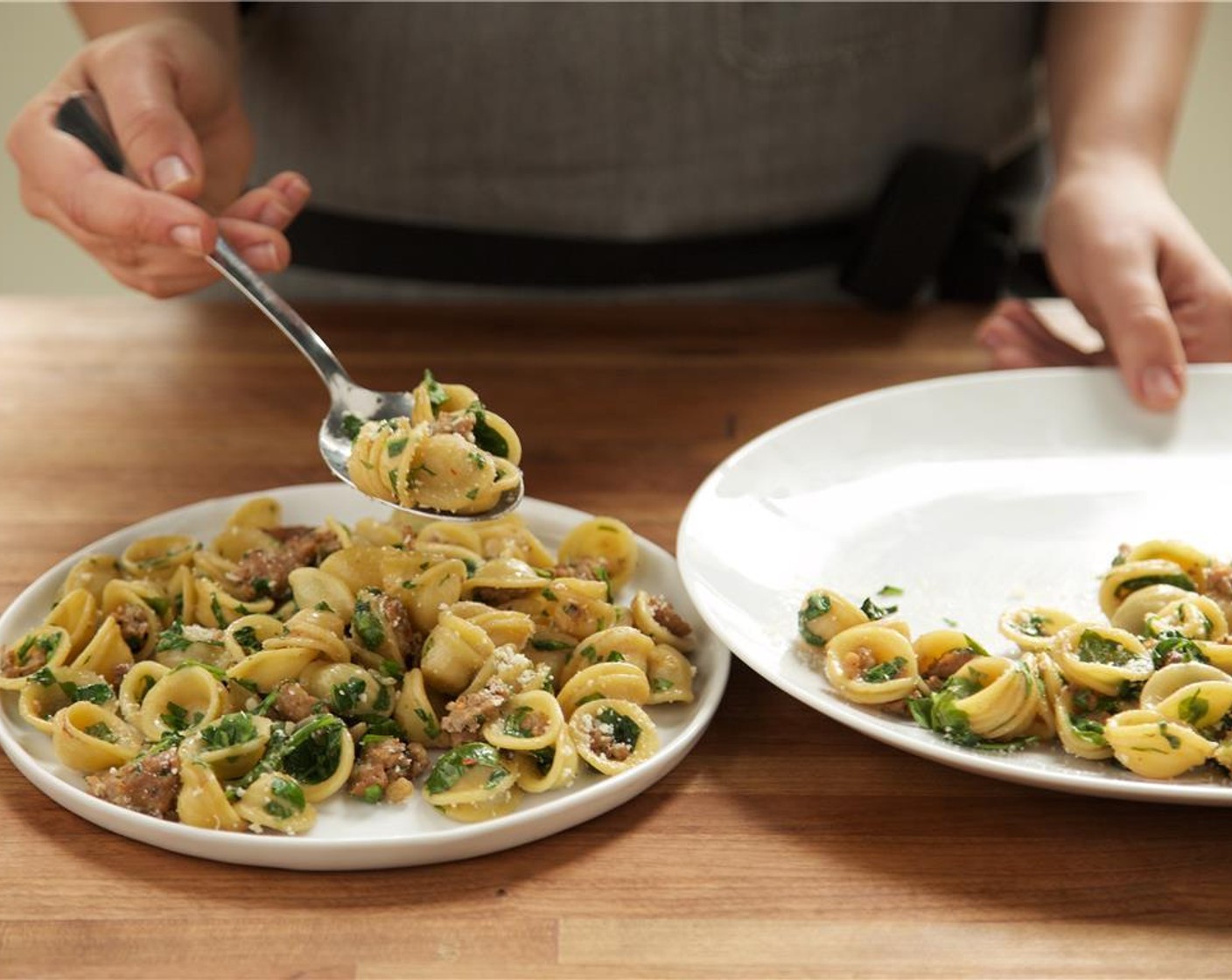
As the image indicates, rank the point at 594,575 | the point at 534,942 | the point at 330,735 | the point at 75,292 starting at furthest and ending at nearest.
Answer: the point at 75,292
the point at 594,575
the point at 330,735
the point at 534,942

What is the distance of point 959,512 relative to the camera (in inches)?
59.7

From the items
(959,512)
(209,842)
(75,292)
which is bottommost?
(75,292)

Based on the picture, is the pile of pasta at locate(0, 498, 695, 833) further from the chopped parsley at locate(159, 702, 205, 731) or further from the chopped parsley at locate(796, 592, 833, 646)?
the chopped parsley at locate(796, 592, 833, 646)

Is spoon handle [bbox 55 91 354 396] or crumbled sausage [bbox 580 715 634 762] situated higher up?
spoon handle [bbox 55 91 354 396]

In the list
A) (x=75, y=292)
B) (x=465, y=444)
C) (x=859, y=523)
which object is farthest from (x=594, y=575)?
(x=75, y=292)

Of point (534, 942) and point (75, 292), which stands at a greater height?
point (534, 942)

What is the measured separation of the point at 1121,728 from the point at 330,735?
0.60 metres

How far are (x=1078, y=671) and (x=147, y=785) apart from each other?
2.39 ft

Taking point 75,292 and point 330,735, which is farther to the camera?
point 75,292

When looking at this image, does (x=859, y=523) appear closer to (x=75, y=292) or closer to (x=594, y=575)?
(x=594, y=575)

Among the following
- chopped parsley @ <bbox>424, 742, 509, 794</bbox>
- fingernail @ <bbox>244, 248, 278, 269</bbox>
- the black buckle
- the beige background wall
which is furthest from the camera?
the beige background wall

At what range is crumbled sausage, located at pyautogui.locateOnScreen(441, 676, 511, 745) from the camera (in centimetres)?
114

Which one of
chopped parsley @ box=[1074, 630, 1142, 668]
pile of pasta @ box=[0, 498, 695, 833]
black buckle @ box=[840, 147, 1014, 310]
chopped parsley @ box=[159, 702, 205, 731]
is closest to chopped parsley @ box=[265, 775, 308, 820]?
pile of pasta @ box=[0, 498, 695, 833]

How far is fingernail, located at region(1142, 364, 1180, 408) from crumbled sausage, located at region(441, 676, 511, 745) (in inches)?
35.3
